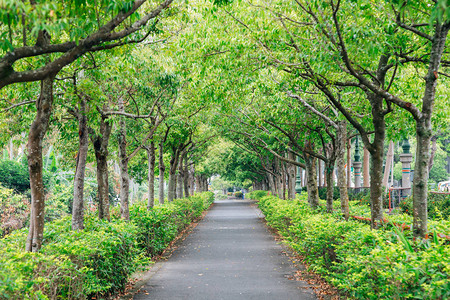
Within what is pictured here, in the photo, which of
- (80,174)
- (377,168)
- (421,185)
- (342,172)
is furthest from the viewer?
(342,172)

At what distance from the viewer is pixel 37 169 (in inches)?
260

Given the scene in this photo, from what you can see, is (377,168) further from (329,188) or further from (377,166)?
(329,188)

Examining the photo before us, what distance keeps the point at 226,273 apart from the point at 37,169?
5.36 m

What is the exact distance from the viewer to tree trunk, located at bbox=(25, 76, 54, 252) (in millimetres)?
6449

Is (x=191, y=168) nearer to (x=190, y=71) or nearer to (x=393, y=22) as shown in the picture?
(x=190, y=71)

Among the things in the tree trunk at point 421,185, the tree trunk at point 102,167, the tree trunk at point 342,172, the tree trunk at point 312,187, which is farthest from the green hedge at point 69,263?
the tree trunk at point 312,187

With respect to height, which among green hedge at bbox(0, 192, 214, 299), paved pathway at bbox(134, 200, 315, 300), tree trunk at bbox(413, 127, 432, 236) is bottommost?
paved pathway at bbox(134, 200, 315, 300)

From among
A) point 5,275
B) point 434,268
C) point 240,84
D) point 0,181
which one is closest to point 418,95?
point 240,84

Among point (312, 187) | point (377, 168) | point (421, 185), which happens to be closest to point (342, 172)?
point (377, 168)

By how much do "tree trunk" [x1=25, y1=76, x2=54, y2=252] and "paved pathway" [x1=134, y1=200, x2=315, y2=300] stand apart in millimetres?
2462

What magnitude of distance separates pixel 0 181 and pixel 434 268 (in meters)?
20.3

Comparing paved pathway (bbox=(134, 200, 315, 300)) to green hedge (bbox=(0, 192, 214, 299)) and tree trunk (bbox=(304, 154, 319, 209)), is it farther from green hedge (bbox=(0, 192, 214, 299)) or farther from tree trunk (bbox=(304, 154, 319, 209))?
tree trunk (bbox=(304, 154, 319, 209))

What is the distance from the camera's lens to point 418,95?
39.0ft

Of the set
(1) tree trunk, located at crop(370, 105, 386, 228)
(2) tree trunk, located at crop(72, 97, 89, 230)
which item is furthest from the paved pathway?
(1) tree trunk, located at crop(370, 105, 386, 228)
